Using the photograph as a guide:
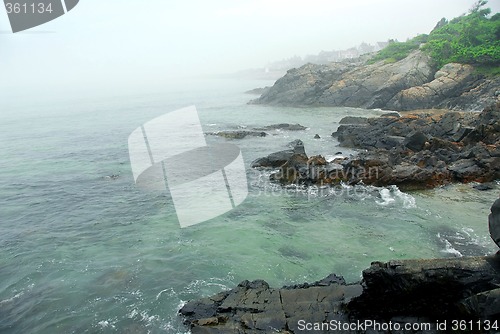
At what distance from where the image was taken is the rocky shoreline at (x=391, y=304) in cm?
786

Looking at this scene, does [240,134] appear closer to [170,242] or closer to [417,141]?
[417,141]

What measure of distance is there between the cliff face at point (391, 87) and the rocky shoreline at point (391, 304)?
44.3 metres

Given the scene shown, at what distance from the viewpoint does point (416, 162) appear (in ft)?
80.0

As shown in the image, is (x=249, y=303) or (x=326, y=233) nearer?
(x=249, y=303)

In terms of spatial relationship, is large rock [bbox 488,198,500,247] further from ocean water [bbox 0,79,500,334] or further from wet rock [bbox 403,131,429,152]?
wet rock [bbox 403,131,429,152]

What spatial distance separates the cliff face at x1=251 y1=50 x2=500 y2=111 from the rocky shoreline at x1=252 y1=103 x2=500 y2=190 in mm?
20456

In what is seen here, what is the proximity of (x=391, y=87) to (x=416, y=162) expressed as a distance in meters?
39.1

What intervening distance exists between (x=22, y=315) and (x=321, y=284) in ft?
33.8

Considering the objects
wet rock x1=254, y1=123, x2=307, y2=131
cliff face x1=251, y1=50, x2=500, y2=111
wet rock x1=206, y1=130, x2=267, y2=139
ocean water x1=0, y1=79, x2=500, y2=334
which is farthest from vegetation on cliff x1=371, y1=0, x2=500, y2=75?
ocean water x1=0, y1=79, x2=500, y2=334

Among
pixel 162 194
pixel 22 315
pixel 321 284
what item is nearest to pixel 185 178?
pixel 162 194

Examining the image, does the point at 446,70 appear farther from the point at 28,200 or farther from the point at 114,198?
Result: the point at 28,200

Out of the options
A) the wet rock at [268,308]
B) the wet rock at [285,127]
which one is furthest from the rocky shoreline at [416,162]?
the wet rock at [285,127]

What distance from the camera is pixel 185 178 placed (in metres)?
27.2

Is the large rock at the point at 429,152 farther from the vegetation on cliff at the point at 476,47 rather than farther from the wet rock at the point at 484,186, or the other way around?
the vegetation on cliff at the point at 476,47
